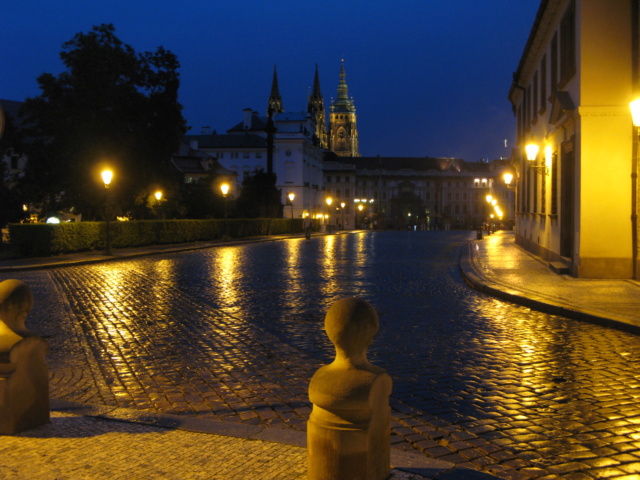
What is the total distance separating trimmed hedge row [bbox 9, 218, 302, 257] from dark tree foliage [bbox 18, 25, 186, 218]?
288 centimetres

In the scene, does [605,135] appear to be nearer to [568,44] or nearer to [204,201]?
[568,44]

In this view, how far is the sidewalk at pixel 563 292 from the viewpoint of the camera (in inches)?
412

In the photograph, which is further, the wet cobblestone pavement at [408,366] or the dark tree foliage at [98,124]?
the dark tree foliage at [98,124]

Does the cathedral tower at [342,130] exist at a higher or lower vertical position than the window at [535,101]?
higher

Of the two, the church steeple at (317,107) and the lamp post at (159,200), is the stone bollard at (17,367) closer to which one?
the lamp post at (159,200)

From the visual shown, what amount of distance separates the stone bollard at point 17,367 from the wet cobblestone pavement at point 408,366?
3.80ft

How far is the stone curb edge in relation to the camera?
4.01 m

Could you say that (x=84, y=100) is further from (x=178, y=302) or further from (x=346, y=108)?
(x=346, y=108)

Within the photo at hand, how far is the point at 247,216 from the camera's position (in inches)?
2255

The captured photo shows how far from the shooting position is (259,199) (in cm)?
5800

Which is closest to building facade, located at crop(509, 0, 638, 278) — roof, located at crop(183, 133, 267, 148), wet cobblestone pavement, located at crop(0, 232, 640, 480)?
wet cobblestone pavement, located at crop(0, 232, 640, 480)

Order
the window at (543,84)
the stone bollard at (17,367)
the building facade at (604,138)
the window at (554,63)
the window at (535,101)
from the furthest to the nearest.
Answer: the window at (535,101) < the window at (543,84) < the window at (554,63) < the building facade at (604,138) < the stone bollard at (17,367)

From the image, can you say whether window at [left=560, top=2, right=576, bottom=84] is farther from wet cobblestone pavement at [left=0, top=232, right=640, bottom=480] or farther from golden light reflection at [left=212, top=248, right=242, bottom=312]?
golden light reflection at [left=212, top=248, right=242, bottom=312]

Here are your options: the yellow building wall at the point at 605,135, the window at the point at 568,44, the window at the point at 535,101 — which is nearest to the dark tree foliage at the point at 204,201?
the window at the point at 535,101
